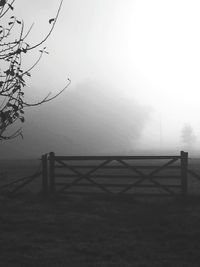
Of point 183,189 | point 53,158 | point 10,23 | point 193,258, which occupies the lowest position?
point 193,258

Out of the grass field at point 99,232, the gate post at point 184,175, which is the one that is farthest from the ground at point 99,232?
the gate post at point 184,175

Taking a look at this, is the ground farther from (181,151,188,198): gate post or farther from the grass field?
(181,151,188,198): gate post

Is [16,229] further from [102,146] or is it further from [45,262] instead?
[102,146]

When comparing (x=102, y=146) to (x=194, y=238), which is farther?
(x=102, y=146)

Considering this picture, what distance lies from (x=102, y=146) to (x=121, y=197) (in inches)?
7141

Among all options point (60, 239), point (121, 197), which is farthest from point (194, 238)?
point (121, 197)

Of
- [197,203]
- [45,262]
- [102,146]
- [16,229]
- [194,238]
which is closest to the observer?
[45,262]

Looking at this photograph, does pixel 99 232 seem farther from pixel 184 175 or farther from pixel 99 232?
pixel 184 175

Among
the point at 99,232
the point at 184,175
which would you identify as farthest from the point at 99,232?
the point at 184,175

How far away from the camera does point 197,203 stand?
13336 millimetres

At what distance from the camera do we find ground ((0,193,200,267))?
25.9 feet

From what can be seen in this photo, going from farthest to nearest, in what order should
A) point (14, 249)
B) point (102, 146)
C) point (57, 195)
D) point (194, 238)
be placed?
point (102, 146) → point (57, 195) → point (194, 238) → point (14, 249)

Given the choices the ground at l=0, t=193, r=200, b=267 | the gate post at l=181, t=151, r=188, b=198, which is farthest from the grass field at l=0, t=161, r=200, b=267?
the gate post at l=181, t=151, r=188, b=198

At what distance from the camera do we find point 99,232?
32.9 ft
